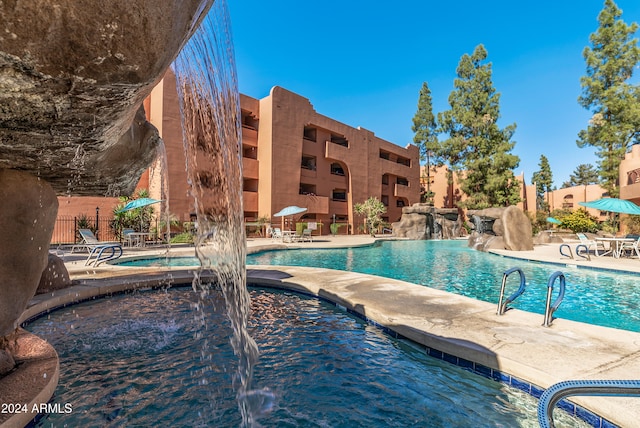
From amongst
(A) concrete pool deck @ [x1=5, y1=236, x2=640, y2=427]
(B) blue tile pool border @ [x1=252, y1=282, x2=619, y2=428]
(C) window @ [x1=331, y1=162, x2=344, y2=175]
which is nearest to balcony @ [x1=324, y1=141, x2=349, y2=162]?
(C) window @ [x1=331, y1=162, x2=344, y2=175]

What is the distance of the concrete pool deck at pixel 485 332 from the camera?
289 centimetres

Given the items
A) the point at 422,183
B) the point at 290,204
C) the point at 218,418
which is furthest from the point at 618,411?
the point at 422,183

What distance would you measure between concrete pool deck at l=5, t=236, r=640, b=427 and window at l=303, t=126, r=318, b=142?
24.1 m

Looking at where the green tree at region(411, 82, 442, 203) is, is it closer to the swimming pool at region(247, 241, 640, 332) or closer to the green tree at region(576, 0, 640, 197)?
the green tree at region(576, 0, 640, 197)

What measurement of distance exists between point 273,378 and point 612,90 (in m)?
31.3

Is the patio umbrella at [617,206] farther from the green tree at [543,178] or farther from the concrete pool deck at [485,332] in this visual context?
A: the green tree at [543,178]

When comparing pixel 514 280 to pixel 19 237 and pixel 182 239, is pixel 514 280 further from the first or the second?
pixel 182 239

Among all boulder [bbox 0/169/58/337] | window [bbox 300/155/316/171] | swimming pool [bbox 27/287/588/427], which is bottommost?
swimming pool [bbox 27/287/588/427]

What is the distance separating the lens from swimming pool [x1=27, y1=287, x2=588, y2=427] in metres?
2.69

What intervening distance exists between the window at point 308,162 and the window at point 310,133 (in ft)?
5.33

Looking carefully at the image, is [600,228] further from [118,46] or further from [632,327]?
[118,46]

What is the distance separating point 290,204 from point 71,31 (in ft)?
83.9

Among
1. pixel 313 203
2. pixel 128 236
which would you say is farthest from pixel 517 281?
pixel 313 203

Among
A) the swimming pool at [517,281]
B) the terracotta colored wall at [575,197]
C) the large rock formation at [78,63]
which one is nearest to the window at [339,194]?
the swimming pool at [517,281]
